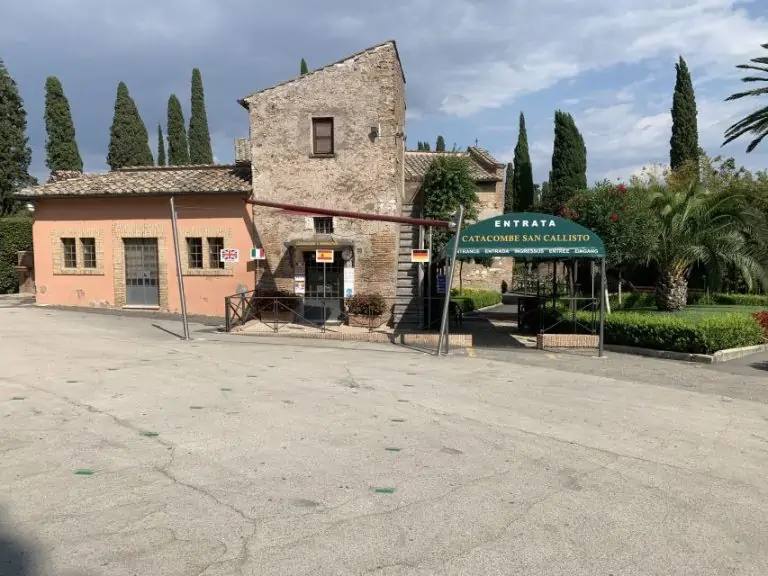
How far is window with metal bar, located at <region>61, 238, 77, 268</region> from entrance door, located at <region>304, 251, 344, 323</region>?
858cm

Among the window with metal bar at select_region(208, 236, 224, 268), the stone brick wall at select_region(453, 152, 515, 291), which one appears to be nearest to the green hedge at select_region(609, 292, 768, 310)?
the stone brick wall at select_region(453, 152, 515, 291)

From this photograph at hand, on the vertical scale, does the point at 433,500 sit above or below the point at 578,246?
below

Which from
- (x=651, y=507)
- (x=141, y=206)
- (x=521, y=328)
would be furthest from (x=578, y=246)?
(x=141, y=206)

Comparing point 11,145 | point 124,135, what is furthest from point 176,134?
point 11,145

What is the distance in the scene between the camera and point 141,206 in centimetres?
1970

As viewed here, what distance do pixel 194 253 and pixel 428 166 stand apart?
1502cm

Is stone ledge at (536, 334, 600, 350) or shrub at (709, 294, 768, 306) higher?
shrub at (709, 294, 768, 306)

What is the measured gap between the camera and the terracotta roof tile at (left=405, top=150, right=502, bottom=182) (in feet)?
100

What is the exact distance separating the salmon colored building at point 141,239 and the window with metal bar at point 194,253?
3 centimetres

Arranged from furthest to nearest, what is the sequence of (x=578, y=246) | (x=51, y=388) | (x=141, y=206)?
(x=141, y=206), (x=578, y=246), (x=51, y=388)

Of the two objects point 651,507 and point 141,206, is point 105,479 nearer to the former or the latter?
point 651,507

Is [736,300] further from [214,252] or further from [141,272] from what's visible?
[141,272]

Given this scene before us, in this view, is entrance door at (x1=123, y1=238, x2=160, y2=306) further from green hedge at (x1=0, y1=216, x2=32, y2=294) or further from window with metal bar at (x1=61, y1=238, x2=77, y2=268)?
green hedge at (x1=0, y1=216, x2=32, y2=294)

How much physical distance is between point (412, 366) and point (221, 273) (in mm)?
9960
